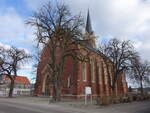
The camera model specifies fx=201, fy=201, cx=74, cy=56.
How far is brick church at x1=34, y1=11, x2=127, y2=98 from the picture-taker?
3984cm

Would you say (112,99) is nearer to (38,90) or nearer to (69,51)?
(69,51)

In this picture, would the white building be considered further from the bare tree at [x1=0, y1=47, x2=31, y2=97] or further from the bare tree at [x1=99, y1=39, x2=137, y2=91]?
the bare tree at [x1=99, y1=39, x2=137, y2=91]

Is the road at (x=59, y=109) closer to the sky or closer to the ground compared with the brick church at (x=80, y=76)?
closer to the ground

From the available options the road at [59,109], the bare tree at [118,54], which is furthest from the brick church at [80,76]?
the road at [59,109]

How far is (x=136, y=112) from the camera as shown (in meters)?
18.7

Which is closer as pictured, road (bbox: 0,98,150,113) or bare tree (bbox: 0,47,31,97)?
road (bbox: 0,98,150,113)

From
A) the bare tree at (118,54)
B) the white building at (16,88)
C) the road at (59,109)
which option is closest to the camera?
the road at (59,109)

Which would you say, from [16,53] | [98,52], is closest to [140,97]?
[98,52]

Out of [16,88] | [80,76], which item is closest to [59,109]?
[80,76]

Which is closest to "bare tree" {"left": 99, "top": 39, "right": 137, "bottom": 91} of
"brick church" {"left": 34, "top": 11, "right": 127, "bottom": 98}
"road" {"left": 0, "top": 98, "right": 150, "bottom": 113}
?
"brick church" {"left": 34, "top": 11, "right": 127, "bottom": 98}

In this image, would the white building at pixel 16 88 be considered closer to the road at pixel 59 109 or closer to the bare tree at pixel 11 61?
the bare tree at pixel 11 61

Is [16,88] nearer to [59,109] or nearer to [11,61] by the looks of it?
[11,61]

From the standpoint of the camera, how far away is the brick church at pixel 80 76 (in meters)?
39.8

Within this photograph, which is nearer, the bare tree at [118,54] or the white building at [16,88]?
the bare tree at [118,54]
